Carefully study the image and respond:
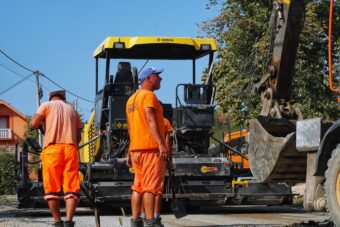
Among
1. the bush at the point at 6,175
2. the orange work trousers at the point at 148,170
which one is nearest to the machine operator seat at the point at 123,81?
the orange work trousers at the point at 148,170

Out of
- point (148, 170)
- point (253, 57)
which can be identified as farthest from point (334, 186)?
point (253, 57)

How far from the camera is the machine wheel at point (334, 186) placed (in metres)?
7.28

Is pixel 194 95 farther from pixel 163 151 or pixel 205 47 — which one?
pixel 163 151

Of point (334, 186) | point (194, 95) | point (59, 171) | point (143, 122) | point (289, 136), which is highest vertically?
point (194, 95)

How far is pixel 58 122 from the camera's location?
8.45 meters

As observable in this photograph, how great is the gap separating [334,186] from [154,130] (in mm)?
1975

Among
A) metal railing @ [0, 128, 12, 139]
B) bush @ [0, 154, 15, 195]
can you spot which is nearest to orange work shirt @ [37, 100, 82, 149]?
bush @ [0, 154, 15, 195]

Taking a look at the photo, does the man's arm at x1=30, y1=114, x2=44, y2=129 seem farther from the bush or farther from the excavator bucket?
the bush

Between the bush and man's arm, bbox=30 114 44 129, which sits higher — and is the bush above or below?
below

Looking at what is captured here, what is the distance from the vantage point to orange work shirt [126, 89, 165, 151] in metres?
7.95

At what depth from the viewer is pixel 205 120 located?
13828mm

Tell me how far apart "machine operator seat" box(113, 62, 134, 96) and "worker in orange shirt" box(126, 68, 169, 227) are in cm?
566

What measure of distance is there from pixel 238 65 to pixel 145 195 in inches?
668

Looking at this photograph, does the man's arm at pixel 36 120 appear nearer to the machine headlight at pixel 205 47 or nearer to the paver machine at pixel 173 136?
the paver machine at pixel 173 136
